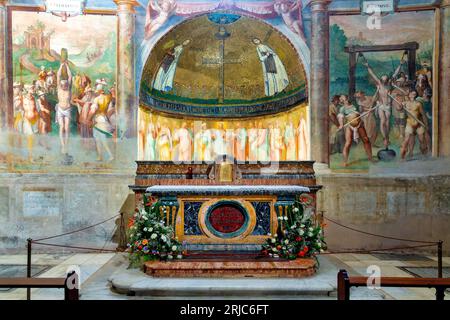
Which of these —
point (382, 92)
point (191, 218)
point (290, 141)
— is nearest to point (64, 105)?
point (191, 218)

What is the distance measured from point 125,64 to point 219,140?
367 cm

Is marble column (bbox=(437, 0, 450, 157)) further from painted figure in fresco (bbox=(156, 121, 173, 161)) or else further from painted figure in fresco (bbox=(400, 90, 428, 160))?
painted figure in fresco (bbox=(156, 121, 173, 161))

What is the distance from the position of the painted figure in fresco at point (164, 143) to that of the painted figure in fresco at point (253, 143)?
8.06 ft

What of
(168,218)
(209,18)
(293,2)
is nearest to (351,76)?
(293,2)

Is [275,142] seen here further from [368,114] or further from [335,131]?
[368,114]

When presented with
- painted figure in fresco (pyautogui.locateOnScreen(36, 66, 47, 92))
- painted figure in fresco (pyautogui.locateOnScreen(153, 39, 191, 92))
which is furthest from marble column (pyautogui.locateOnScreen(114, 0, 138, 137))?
painted figure in fresco (pyautogui.locateOnScreen(36, 66, 47, 92))

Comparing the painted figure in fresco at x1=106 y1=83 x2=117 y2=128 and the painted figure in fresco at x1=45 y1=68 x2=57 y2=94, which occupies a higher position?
the painted figure in fresco at x1=45 y1=68 x2=57 y2=94

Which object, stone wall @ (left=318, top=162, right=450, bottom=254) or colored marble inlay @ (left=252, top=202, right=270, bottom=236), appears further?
stone wall @ (left=318, top=162, right=450, bottom=254)

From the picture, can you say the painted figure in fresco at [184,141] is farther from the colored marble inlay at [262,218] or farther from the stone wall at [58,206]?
the colored marble inlay at [262,218]

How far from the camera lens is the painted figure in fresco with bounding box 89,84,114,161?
10023mm

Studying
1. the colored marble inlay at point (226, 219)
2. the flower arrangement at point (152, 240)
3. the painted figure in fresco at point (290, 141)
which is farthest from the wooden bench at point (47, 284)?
the painted figure in fresco at point (290, 141)

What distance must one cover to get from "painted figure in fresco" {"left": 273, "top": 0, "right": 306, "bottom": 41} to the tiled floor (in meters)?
5.90

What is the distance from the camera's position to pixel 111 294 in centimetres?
635
